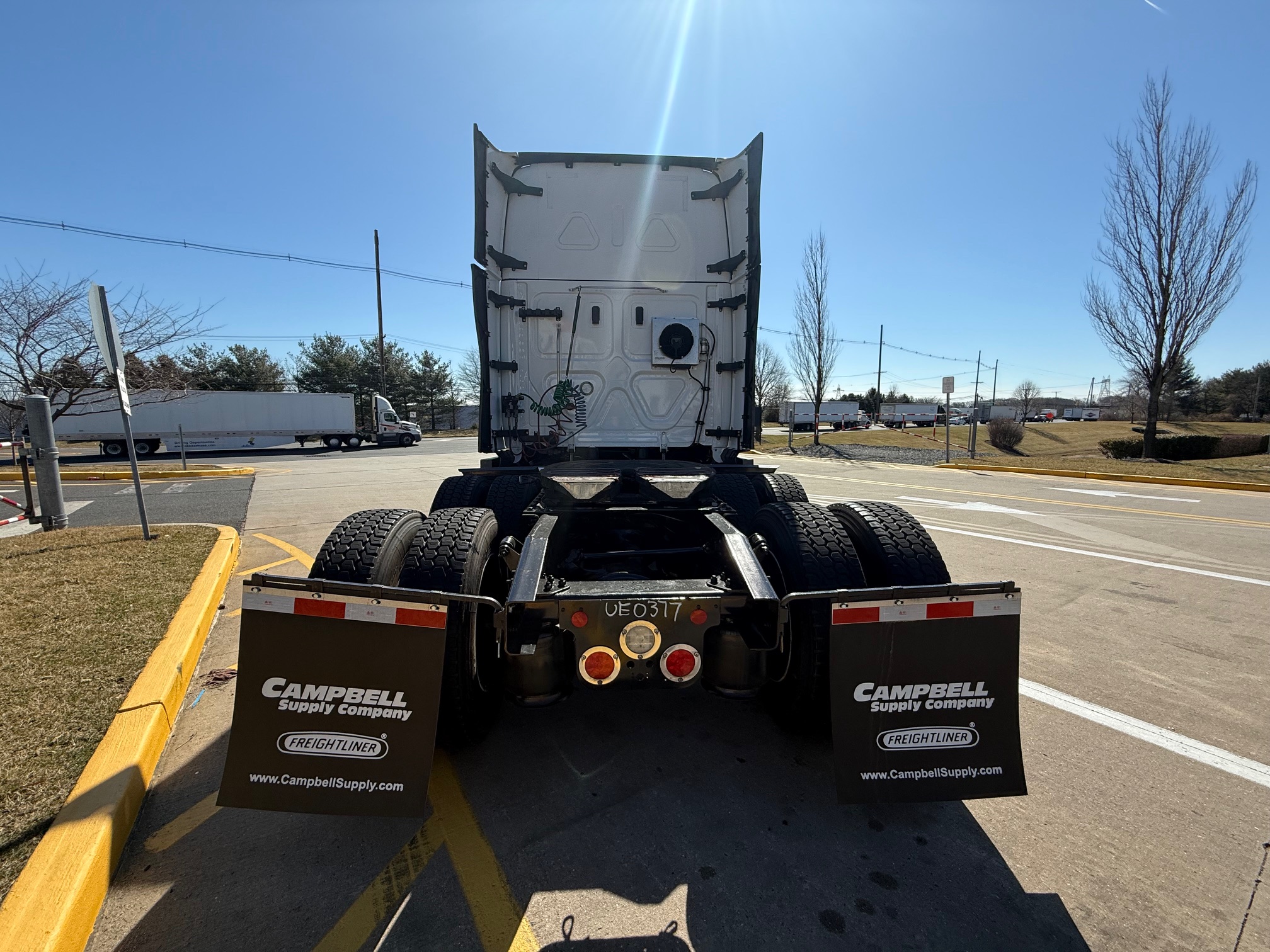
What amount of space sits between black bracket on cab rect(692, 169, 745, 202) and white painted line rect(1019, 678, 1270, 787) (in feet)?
13.9

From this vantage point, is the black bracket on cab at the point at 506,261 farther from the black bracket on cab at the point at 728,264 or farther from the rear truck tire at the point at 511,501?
the rear truck tire at the point at 511,501

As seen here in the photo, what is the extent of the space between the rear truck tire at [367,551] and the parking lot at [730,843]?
0.95 m

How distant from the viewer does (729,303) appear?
501cm

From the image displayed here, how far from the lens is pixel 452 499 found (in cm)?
429

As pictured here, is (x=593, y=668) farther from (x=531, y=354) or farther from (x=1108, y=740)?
(x=531, y=354)

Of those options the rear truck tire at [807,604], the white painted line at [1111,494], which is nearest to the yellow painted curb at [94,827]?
the rear truck tire at [807,604]

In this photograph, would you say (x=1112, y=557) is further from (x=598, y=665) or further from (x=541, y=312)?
(x=598, y=665)

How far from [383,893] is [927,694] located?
1985mm

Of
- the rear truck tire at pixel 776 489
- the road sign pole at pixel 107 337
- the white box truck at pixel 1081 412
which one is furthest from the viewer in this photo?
the white box truck at pixel 1081 412

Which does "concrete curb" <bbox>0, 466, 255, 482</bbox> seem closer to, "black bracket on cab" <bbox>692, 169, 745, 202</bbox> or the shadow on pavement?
"black bracket on cab" <bbox>692, 169, 745, 202</bbox>

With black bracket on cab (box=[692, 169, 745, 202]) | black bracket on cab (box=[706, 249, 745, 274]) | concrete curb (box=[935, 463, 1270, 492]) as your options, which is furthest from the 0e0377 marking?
concrete curb (box=[935, 463, 1270, 492])

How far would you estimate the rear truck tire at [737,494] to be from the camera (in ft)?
12.3

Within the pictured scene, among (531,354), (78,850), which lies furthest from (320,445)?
(78,850)

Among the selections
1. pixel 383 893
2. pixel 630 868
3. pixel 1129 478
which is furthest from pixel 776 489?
pixel 1129 478
